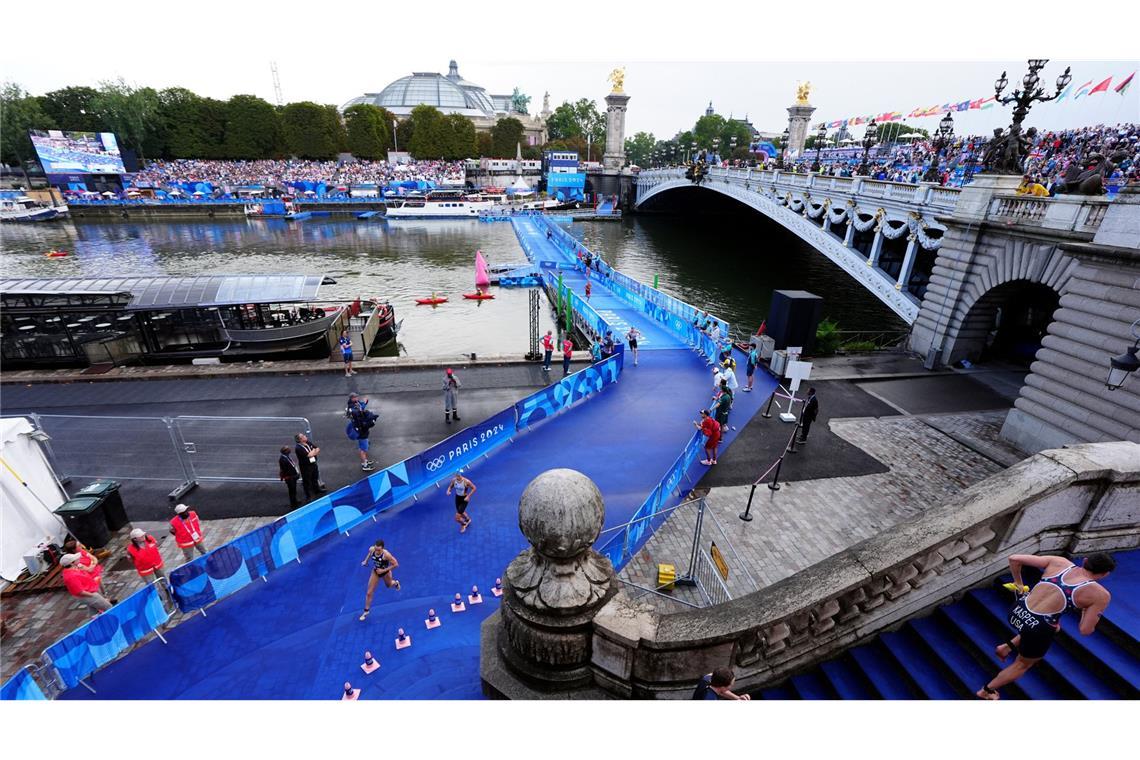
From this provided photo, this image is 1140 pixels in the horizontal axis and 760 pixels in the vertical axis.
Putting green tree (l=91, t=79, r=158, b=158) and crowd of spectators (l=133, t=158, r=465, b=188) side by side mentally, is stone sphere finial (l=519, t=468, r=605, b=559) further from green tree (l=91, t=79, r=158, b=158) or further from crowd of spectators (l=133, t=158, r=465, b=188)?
green tree (l=91, t=79, r=158, b=158)

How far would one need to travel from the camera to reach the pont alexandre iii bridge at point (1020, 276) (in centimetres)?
1127

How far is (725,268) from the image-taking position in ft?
156

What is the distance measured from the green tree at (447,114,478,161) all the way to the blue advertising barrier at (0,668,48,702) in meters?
118

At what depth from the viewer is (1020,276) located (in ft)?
52.2

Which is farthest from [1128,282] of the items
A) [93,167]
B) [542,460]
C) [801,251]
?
[93,167]

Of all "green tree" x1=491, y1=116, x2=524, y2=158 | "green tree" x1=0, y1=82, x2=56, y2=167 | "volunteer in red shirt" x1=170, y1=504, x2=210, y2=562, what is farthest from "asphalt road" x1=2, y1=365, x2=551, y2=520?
"green tree" x1=491, y1=116, x2=524, y2=158

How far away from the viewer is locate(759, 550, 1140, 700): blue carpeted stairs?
4555mm

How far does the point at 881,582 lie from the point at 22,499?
13.2 meters

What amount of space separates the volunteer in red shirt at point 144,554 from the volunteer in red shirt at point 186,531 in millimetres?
418

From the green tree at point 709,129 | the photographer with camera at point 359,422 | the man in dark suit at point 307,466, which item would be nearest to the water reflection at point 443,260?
the photographer with camera at point 359,422

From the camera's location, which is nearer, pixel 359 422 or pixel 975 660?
pixel 975 660

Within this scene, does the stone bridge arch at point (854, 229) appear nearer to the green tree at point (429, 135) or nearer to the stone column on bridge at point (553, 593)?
the stone column on bridge at point (553, 593)

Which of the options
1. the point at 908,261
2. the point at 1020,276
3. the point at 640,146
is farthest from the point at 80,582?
the point at 640,146

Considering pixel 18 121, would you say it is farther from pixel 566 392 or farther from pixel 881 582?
pixel 881 582
